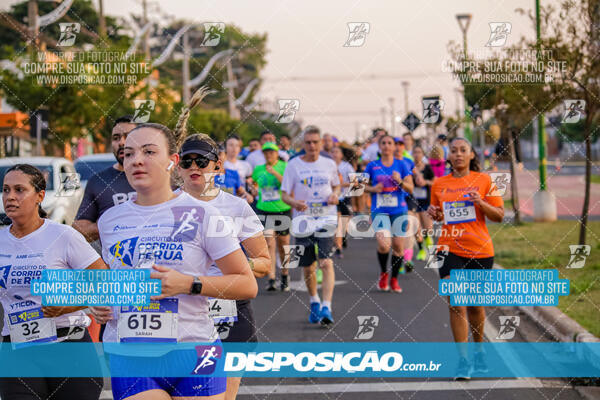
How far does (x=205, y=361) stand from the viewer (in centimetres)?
361

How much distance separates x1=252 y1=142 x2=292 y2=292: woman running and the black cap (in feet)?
22.0

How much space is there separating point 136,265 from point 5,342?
1.36m

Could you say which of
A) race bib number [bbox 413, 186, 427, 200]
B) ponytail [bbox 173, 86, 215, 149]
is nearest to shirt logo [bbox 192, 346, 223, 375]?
ponytail [bbox 173, 86, 215, 149]

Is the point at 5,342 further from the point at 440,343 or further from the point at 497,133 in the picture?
the point at 497,133

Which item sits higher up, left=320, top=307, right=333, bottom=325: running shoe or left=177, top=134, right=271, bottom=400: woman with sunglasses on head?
left=177, top=134, right=271, bottom=400: woman with sunglasses on head

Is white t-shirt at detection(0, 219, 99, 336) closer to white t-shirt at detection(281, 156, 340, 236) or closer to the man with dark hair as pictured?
the man with dark hair

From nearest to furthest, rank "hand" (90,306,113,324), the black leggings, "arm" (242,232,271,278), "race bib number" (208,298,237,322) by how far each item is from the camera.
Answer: "hand" (90,306,113,324), the black leggings, "arm" (242,232,271,278), "race bib number" (208,298,237,322)

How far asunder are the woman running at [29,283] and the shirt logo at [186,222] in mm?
1127

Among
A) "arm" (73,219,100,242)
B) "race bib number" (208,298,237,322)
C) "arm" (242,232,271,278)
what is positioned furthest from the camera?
"arm" (73,219,100,242)

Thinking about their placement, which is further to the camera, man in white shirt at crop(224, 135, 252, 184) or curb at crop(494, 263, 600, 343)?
man in white shirt at crop(224, 135, 252, 184)

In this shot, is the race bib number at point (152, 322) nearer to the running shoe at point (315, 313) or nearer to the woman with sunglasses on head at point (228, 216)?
the woman with sunglasses on head at point (228, 216)

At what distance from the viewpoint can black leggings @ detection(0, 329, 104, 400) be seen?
424 cm

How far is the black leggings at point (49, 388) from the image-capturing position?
4.24m

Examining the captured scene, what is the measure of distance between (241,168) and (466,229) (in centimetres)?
683
